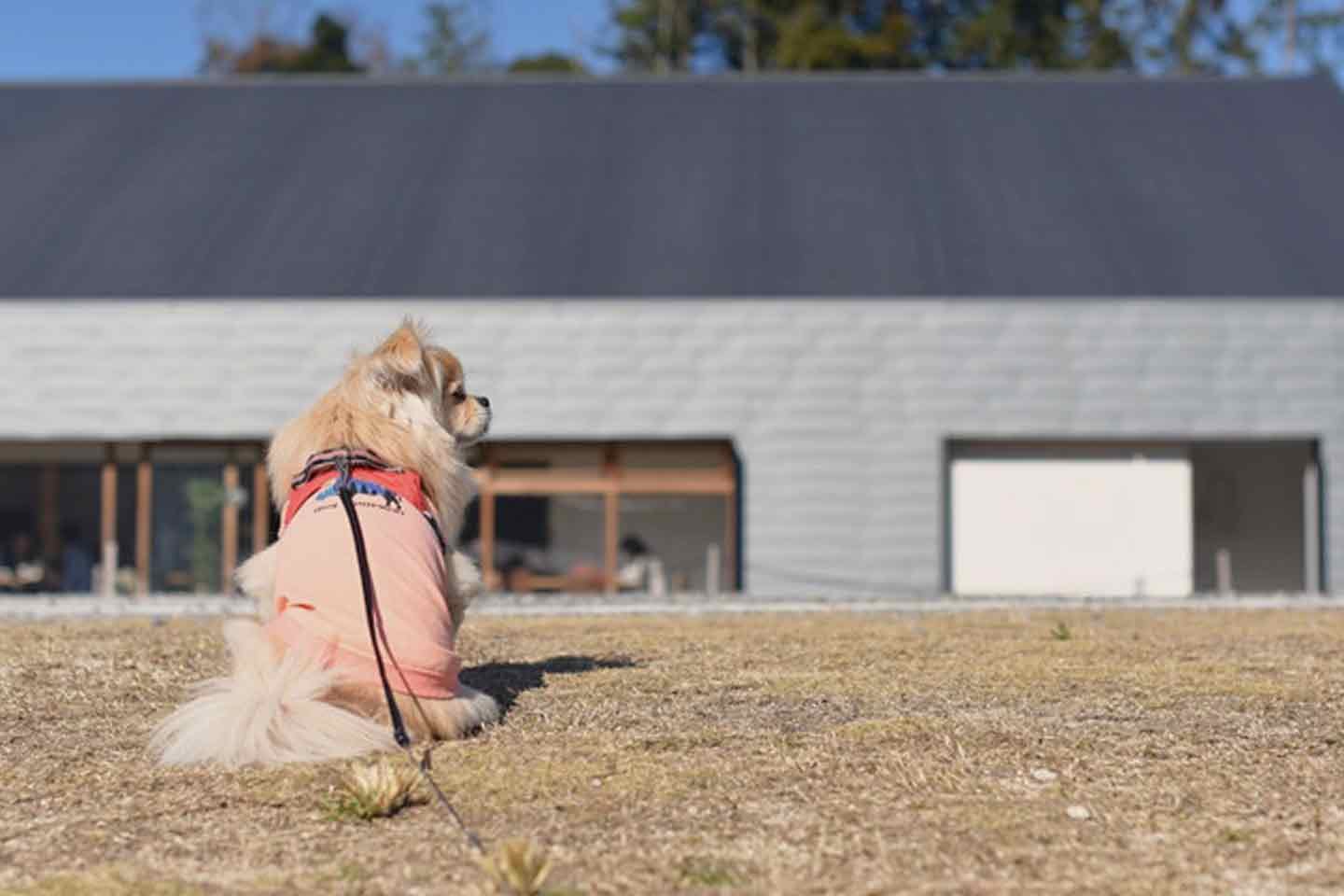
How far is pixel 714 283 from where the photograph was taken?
1080 inches

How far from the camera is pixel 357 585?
667 centimetres

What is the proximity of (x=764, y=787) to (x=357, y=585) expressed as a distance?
5.62ft

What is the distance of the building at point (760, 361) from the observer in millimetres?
26766

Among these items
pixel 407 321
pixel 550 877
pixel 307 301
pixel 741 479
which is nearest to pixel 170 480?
pixel 307 301

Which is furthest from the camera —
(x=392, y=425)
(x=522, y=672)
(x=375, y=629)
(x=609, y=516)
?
(x=609, y=516)

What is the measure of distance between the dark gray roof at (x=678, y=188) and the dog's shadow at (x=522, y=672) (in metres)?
17.9

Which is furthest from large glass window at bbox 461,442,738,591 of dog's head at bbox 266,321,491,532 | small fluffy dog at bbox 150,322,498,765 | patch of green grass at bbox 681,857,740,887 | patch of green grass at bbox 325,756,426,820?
patch of green grass at bbox 681,857,740,887

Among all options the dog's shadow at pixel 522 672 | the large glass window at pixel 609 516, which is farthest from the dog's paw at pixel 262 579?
the large glass window at pixel 609 516

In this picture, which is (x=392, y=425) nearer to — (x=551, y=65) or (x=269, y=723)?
(x=269, y=723)

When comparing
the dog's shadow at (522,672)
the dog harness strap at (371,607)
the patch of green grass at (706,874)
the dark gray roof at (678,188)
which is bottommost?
the patch of green grass at (706,874)

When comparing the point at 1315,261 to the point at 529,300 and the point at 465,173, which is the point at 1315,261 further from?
the point at 465,173

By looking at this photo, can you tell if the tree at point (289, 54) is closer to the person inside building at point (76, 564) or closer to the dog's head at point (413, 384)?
the person inside building at point (76, 564)

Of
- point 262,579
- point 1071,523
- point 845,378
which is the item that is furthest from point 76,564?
point 262,579

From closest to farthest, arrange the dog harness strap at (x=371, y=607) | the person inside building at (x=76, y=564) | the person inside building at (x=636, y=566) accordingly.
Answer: the dog harness strap at (x=371, y=607) < the person inside building at (x=636, y=566) < the person inside building at (x=76, y=564)
